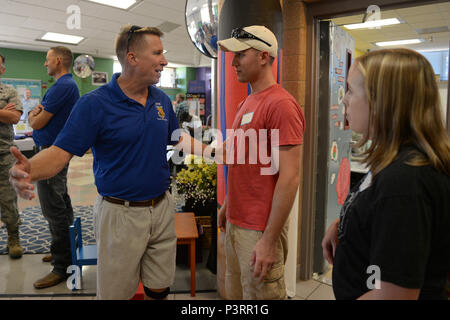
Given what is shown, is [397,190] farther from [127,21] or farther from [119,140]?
[127,21]

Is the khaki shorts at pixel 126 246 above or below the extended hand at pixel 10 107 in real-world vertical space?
below

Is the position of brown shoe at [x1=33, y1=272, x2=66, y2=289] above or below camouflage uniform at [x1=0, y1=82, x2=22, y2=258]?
below

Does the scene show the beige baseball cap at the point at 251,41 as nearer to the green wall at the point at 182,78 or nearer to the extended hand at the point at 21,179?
the extended hand at the point at 21,179

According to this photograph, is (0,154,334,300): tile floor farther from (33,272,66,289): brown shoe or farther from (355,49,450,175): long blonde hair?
(355,49,450,175): long blonde hair

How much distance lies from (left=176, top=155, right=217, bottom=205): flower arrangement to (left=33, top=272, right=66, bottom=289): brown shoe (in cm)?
125

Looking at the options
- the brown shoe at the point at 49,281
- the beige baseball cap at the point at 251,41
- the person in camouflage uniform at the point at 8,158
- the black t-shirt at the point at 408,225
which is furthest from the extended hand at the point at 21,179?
the person in camouflage uniform at the point at 8,158

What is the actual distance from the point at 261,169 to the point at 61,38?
9423 millimetres

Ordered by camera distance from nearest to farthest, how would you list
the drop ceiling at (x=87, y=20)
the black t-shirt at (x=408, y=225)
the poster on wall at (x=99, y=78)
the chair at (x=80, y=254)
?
the black t-shirt at (x=408, y=225) < the chair at (x=80, y=254) < the drop ceiling at (x=87, y=20) < the poster on wall at (x=99, y=78)

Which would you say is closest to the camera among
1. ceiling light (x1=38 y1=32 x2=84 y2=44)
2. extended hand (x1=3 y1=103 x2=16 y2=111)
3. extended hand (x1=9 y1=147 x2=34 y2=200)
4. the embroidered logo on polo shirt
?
extended hand (x1=9 y1=147 x2=34 y2=200)

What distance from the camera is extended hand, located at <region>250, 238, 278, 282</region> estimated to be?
1352 millimetres

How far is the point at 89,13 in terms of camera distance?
6.55 metres

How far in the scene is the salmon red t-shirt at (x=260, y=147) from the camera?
1.32 m

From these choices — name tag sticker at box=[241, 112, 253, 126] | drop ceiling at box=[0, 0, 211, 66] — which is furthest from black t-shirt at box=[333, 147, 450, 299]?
drop ceiling at box=[0, 0, 211, 66]

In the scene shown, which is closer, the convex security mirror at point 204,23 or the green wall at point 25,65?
the convex security mirror at point 204,23
